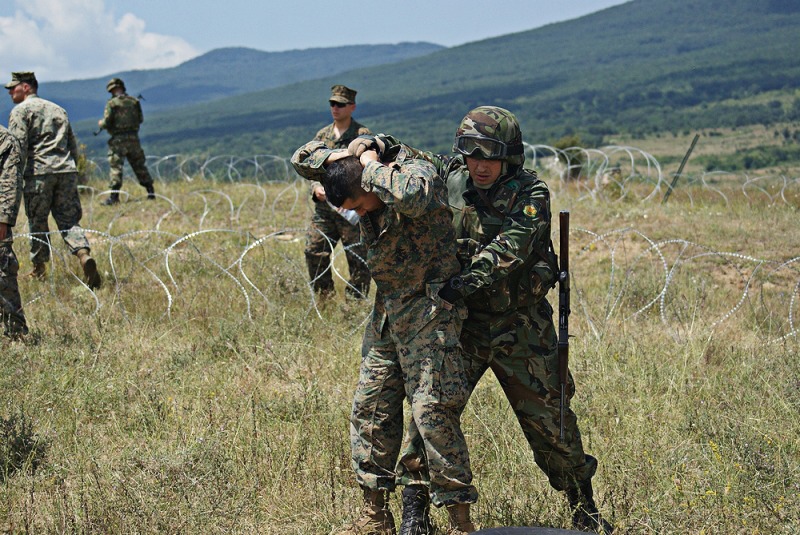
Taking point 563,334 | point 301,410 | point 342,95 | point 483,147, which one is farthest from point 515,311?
point 342,95

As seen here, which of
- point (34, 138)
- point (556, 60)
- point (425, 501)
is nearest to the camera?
point (425, 501)

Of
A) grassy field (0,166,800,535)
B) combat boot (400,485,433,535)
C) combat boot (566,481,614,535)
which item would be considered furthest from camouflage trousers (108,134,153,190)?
combat boot (566,481,614,535)

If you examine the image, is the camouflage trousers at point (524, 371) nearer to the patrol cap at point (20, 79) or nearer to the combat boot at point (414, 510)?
the combat boot at point (414, 510)

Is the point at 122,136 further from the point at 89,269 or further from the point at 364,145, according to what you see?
the point at 364,145

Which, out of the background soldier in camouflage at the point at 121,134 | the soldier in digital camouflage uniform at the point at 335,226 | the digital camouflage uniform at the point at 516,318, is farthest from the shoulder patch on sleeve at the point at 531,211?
the background soldier in camouflage at the point at 121,134

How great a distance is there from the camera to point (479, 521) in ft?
12.0

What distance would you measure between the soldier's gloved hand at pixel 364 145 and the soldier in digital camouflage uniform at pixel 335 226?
3142 millimetres

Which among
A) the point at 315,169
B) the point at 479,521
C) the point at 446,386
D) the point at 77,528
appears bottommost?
the point at 479,521

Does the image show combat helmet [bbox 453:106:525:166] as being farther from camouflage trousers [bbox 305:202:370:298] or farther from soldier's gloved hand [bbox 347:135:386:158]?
camouflage trousers [bbox 305:202:370:298]

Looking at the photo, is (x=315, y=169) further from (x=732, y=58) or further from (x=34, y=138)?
(x=732, y=58)

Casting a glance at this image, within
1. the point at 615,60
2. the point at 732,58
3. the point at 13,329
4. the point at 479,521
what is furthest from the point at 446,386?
the point at 615,60

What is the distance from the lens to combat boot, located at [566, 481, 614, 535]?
3569 mm

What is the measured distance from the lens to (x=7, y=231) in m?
6.25

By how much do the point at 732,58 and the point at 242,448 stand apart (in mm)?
149826
